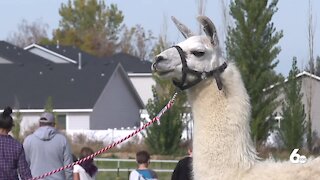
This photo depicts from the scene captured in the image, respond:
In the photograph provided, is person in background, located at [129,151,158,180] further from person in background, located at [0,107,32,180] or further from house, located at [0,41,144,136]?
house, located at [0,41,144,136]

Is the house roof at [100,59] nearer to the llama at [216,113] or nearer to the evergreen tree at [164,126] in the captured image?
the evergreen tree at [164,126]

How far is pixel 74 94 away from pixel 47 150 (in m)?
40.3

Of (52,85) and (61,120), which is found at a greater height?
(52,85)

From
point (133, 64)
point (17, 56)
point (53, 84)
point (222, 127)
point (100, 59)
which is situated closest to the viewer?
point (222, 127)

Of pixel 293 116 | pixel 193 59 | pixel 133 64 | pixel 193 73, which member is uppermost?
pixel 133 64

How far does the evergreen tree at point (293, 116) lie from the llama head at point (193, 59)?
2797 cm

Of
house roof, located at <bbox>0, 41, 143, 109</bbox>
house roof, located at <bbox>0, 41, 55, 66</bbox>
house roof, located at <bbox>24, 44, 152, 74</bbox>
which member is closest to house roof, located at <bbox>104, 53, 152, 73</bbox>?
house roof, located at <bbox>24, 44, 152, 74</bbox>

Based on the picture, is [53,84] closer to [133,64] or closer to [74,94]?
[74,94]

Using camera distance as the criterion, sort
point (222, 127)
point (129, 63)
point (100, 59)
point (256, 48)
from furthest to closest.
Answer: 1. point (129, 63)
2. point (100, 59)
3. point (256, 48)
4. point (222, 127)

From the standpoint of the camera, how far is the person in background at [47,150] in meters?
11.0

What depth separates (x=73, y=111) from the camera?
49.5 m

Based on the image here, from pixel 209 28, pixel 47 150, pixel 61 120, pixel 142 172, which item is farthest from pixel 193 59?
pixel 61 120

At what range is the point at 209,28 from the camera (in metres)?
6.24

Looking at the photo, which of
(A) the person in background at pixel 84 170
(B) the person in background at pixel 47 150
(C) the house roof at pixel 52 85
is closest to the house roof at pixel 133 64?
(C) the house roof at pixel 52 85
